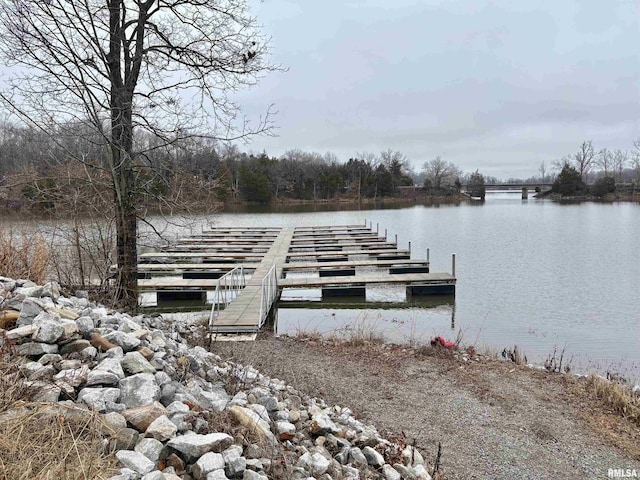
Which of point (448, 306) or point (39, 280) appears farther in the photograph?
point (448, 306)

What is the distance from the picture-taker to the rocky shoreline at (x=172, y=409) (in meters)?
2.42

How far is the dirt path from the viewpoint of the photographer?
13.4 feet

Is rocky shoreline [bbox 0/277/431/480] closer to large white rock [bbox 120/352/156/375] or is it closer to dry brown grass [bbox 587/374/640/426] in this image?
large white rock [bbox 120/352/156/375]

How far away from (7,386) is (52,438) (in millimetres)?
613

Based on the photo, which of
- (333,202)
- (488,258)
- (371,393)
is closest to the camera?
(371,393)

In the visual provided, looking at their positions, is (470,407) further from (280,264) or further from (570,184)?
(570,184)

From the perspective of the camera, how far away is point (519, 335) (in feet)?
31.2

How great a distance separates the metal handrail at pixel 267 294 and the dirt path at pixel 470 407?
5.39ft

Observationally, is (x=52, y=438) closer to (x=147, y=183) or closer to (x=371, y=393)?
(x=371, y=393)

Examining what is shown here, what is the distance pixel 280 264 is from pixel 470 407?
10.7 m

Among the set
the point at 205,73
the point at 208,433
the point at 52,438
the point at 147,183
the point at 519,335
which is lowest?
the point at 519,335

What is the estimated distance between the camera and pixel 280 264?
604 inches

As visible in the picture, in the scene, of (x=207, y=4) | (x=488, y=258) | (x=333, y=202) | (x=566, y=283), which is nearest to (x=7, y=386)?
(x=207, y=4)

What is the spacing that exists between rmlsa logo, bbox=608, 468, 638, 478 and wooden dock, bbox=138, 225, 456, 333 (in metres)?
5.81
